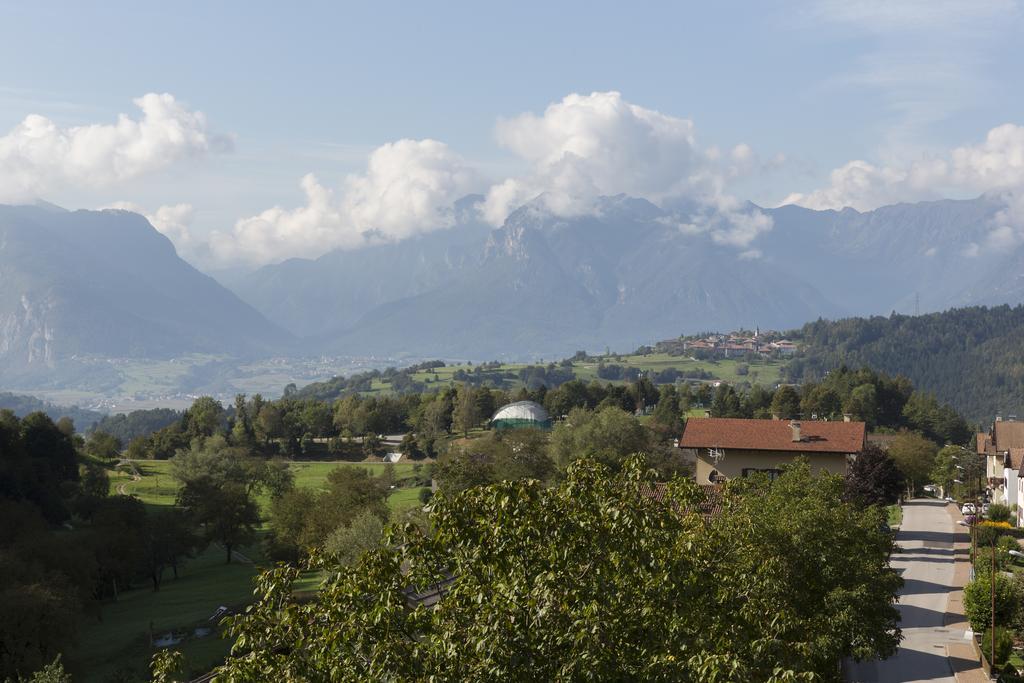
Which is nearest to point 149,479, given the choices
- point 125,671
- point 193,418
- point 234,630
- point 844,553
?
point 193,418

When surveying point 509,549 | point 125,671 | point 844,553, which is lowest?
point 125,671

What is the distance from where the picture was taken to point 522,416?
150500mm

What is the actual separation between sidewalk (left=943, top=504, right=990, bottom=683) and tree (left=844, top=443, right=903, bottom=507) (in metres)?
5.07

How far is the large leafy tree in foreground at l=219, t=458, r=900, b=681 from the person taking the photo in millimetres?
13625

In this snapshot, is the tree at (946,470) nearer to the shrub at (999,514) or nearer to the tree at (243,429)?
the shrub at (999,514)

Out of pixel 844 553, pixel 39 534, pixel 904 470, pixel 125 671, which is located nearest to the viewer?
pixel 844 553

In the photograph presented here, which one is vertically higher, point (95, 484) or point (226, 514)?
point (95, 484)

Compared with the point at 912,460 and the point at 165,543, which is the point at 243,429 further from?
the point at 912,460

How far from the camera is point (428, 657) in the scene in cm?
1380

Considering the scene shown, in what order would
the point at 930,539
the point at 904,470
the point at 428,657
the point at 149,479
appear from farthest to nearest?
1. the point at 149,479
2. the point at 904,470
3. the point at 930,539
4. the point at 428,657

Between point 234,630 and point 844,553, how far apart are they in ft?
68.1

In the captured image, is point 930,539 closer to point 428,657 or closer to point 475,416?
point 428,657

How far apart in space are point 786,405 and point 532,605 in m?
136

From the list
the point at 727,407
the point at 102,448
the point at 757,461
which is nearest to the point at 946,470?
the point at 757,461
